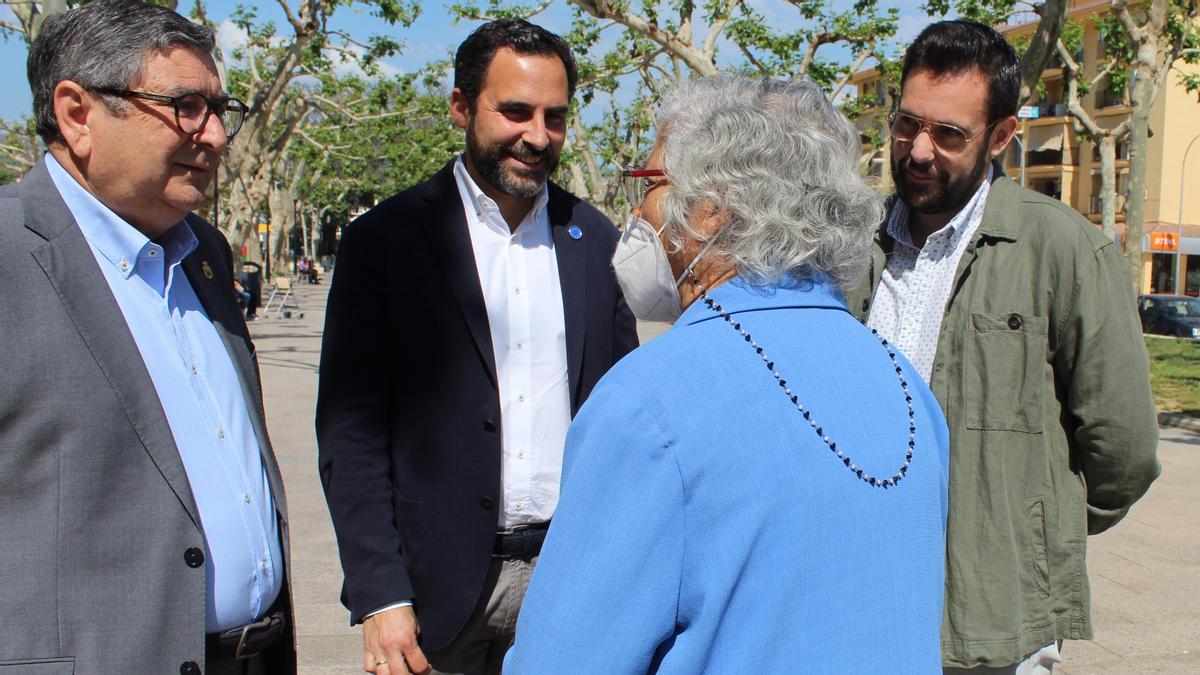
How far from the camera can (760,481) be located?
1.41 meters

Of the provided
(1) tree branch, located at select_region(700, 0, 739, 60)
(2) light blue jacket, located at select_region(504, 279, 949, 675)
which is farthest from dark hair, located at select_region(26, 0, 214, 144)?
(1) tree branch, located at select_region(700, 0, 739, 60)

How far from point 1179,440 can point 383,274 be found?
11.3 m

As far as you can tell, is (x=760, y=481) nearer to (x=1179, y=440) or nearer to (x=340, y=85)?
(x=1179, y=440)

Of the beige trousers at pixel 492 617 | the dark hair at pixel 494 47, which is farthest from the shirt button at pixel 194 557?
the dark hair at pixel 494 47

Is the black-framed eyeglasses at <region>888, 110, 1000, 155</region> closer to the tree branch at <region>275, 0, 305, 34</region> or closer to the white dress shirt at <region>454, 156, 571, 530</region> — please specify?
the white dress shirt at <region>454, 156, 571, 530</region>

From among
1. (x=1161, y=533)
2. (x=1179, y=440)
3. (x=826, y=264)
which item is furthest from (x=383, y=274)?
(x=1179, y=440)

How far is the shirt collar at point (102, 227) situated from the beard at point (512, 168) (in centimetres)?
Result: 86

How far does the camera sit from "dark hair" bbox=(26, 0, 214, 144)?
81.4 inches

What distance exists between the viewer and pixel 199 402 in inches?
84.1

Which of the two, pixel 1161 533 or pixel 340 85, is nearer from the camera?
pixel 1161 533

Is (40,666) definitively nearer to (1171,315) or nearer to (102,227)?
(102,227)

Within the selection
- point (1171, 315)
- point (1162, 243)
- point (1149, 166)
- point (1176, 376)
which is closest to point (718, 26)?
point (1176, 376)

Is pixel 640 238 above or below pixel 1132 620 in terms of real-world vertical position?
above

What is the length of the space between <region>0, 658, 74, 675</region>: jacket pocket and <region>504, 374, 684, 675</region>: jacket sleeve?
0.91 metres
